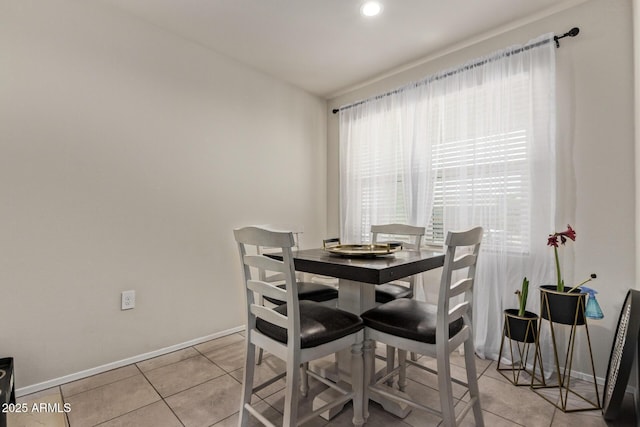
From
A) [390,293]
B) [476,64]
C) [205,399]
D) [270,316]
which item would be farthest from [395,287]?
[476,64]

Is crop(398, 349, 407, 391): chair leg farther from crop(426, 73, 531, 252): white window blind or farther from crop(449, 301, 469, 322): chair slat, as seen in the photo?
crop(426, 73, 531, 252): white window blind

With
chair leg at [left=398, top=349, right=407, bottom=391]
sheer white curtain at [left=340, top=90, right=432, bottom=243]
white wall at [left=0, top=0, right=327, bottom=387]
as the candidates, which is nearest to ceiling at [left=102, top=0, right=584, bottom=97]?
white wall at [left=0, top=0, right=327, bottom=387]

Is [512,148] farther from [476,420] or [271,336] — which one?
[271,336]

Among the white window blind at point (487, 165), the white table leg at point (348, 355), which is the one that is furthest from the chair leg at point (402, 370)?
the white window blind at point (487, 165)

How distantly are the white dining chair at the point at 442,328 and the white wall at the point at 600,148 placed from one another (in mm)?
1060

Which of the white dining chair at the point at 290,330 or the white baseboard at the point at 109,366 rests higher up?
the white dining chair at the point at 290,330

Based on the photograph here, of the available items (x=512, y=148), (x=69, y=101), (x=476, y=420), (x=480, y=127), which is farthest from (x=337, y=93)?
(x=476, y=420)

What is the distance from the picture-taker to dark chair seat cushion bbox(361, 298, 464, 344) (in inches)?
50.8

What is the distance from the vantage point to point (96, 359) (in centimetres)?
200

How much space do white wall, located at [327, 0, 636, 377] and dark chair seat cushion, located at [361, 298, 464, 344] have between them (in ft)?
3.79

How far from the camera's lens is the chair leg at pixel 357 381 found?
4.62 feet

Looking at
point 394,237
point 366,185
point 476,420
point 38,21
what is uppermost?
point 38,21

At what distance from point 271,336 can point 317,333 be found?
0.72ft

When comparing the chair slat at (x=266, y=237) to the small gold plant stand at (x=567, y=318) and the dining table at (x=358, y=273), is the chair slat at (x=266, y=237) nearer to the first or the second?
the dining table at (x=358, y=273)
